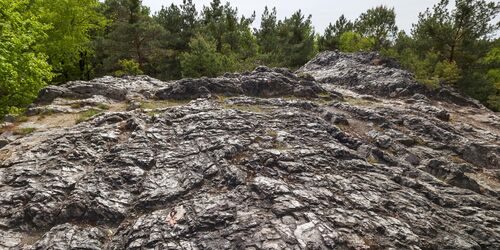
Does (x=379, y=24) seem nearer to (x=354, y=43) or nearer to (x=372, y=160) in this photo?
(x=354, y=43)

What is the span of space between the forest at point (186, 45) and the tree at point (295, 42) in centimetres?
15

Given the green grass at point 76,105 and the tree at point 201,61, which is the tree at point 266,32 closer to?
the tree at point 201,61

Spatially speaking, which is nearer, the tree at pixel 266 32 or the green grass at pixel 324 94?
the green grass at pixel 324 94

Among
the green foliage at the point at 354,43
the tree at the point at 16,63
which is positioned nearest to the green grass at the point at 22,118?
the tree at the point at 16,63

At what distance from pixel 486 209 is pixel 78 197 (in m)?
16.9

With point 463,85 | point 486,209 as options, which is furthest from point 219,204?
point 463,85

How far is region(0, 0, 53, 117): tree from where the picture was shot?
21188 millimetres

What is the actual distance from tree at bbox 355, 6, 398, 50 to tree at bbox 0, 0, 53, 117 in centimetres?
4801

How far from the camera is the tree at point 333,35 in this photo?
53.7 m

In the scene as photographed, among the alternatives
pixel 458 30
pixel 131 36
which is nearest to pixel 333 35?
pixel 458 30

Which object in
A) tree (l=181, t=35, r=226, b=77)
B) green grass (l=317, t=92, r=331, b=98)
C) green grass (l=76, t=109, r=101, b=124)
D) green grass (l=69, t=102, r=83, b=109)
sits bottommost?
green grass (l=76, t=109, r=101, b=124)

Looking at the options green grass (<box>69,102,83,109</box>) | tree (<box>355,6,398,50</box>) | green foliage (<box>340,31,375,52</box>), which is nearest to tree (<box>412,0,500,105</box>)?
green foliage (<box>340,31,375,52</box>)

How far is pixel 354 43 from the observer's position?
1940 inches

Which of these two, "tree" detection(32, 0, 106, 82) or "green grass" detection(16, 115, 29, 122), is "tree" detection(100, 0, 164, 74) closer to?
"tree" detection(32, 0, 106, 82)
